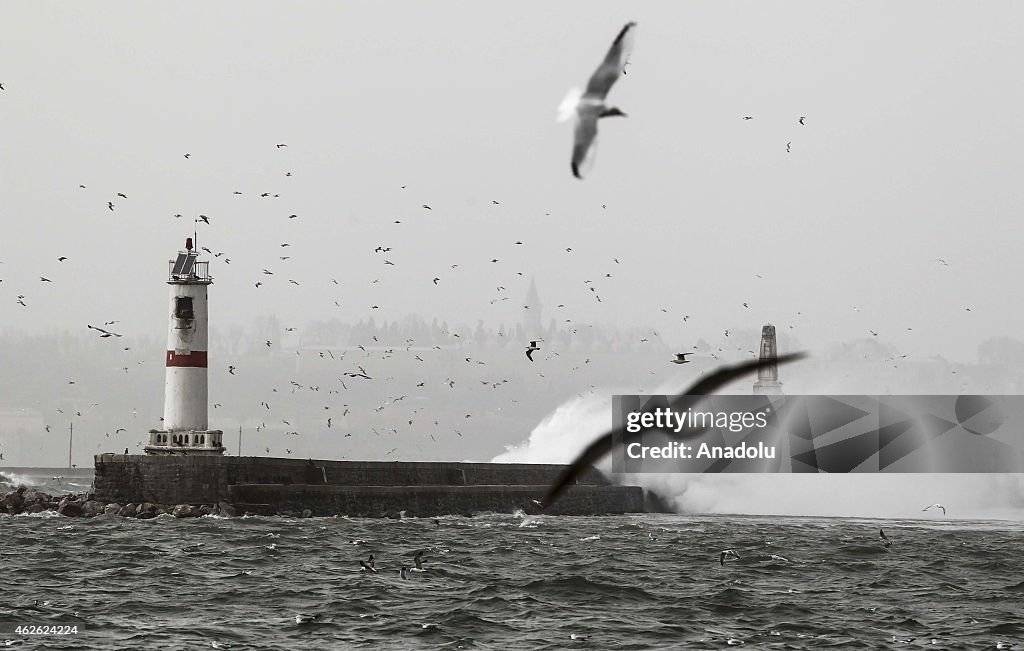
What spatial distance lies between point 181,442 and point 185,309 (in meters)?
5.20

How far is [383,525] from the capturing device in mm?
52156

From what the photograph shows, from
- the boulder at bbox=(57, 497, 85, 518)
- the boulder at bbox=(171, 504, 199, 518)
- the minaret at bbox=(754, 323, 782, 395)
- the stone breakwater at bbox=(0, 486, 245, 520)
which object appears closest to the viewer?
the boulder at bbox=(171, 504, 199, 518)

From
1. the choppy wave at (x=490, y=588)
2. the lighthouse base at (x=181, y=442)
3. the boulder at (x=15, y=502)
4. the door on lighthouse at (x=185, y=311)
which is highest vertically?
the door on lighthouse at (x=185, y=311)

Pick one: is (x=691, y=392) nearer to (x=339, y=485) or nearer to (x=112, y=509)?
(x=112, y=509)

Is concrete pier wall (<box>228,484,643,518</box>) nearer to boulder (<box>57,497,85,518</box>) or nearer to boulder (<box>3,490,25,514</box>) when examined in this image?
boulder (<box>57,497,85,518</box>)

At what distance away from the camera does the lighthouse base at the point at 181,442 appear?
55.6 m

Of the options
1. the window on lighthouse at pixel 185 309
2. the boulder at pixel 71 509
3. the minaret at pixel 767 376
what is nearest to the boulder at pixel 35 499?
the boulder at pixel 71 509

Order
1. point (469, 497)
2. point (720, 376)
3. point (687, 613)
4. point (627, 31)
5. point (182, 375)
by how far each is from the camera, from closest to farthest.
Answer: point (720, 376) → point (627, 31) → point (687, 613) → point (182, 375) → point (469, 497)

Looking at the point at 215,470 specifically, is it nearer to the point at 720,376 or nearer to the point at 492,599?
the point at 492,599

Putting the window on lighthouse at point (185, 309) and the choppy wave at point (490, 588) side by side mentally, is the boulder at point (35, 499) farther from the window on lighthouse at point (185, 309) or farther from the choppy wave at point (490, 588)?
the choppy wave at point (490, 588)

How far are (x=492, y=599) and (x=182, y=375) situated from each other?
98.0ft

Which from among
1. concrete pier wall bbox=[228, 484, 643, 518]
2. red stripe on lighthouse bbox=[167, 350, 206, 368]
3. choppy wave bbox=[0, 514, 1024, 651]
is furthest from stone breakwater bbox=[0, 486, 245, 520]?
red stripe on lighthouse bbox=[167, 350, 206, 368]

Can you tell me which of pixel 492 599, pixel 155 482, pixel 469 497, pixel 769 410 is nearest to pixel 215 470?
pixel 155 482

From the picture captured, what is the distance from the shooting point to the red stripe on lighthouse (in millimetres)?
56312
